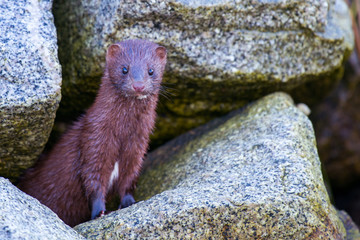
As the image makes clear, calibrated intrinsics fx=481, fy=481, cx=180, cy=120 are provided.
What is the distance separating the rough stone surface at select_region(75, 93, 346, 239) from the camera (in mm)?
2990

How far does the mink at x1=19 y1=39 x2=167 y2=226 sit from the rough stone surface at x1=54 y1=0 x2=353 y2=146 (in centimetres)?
27

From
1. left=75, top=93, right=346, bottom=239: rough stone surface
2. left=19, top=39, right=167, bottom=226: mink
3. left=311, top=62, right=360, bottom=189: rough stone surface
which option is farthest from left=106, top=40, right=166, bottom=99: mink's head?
left=311, top=62, right=360, bottom=189: rough stone surface

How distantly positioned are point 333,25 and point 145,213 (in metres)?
2.53

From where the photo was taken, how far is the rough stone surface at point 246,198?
9.81ft

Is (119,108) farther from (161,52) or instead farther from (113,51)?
(161,52)

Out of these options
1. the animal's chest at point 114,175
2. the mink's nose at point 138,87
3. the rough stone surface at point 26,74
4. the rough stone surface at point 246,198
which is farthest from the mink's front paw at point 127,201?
the mink's nose at point 138,87

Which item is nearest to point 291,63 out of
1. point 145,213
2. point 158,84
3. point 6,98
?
point 158,84

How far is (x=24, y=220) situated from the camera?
103 inches

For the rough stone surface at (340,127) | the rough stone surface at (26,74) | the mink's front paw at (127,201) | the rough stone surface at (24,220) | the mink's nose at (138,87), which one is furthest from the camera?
the rough stone surface at (340,127)

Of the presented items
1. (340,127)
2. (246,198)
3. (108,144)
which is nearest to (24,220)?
(108,144)

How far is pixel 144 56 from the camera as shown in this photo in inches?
141

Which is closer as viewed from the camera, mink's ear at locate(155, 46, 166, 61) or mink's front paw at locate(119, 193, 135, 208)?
mink's ear at locate(155, 46, 166, 61)

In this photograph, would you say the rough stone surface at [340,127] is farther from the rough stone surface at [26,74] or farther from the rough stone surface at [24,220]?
the rough stone surface at [24,220]

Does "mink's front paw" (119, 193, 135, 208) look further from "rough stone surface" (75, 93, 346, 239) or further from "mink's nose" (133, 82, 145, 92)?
"mink's nose" (133, 82, 145, 92)
